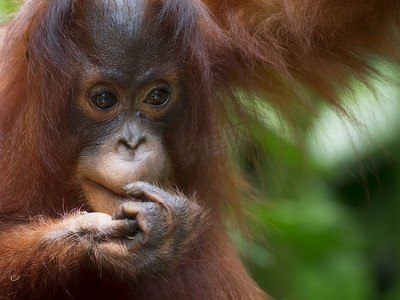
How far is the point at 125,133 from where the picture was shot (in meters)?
2.39

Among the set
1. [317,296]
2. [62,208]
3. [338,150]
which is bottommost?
[317,296]

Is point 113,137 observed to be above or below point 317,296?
above

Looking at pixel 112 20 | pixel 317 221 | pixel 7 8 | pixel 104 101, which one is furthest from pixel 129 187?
pixel 317 221

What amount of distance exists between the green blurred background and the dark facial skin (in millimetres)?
971

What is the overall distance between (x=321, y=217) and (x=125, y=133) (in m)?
1.69

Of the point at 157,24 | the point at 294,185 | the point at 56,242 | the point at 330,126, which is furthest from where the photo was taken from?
the point at 294,185

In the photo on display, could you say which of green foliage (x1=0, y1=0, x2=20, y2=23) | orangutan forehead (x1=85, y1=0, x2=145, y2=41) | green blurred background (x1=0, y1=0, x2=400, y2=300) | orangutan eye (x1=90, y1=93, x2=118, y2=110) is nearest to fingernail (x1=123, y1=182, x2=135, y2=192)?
orangutan eye (x1=90, y1=93, x2=118, y2=110)

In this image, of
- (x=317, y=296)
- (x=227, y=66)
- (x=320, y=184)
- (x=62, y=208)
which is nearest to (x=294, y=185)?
(x=320, y=184)

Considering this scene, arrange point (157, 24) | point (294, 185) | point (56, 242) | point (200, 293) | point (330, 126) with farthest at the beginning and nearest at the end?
point (294, 185), point (330, 126), point (200, 293), point (157, 24), point (56, 242)

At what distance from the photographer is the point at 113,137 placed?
240 centimetres

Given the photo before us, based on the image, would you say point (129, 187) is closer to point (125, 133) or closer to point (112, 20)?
point (125, 133)

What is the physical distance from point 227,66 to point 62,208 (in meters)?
0.87

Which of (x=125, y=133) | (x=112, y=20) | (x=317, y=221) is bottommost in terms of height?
(x=317, y=221)

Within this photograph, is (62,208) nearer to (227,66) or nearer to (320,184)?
(227,66)
